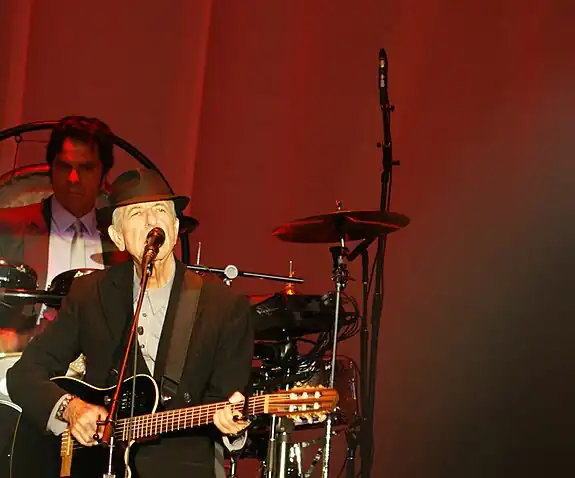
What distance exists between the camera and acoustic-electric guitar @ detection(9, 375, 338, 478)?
2607mm

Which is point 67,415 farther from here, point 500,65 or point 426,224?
point 500,65

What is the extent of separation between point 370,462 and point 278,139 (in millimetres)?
2136

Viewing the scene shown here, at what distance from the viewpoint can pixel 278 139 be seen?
17.6 ft

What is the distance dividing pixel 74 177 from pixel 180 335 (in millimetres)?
1663

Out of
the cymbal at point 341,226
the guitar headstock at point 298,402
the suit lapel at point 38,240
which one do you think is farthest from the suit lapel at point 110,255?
the guitar headstock at point 298,402

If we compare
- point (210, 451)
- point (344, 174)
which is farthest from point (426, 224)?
point (210, 451)

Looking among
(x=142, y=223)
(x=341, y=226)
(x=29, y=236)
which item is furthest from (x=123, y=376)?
(x=29, y=236)

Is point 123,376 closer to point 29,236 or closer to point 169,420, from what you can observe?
point 169,420

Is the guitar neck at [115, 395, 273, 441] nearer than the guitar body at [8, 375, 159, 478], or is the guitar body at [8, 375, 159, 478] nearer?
the guitar neck at [115, 395, 273, 441]

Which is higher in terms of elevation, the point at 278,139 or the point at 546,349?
the point at 278,139

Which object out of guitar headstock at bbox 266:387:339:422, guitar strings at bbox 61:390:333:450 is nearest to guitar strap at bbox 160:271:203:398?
guitar strings at bbox 61:390:333:450

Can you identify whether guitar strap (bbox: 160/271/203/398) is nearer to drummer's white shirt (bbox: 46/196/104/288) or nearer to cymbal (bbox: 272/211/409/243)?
cymbal (bbox: 272/211/409/243)

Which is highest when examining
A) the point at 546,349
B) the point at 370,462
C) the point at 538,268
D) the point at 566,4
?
the point at 566,4

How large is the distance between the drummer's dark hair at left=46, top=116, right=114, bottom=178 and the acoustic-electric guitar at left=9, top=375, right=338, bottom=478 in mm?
1726
